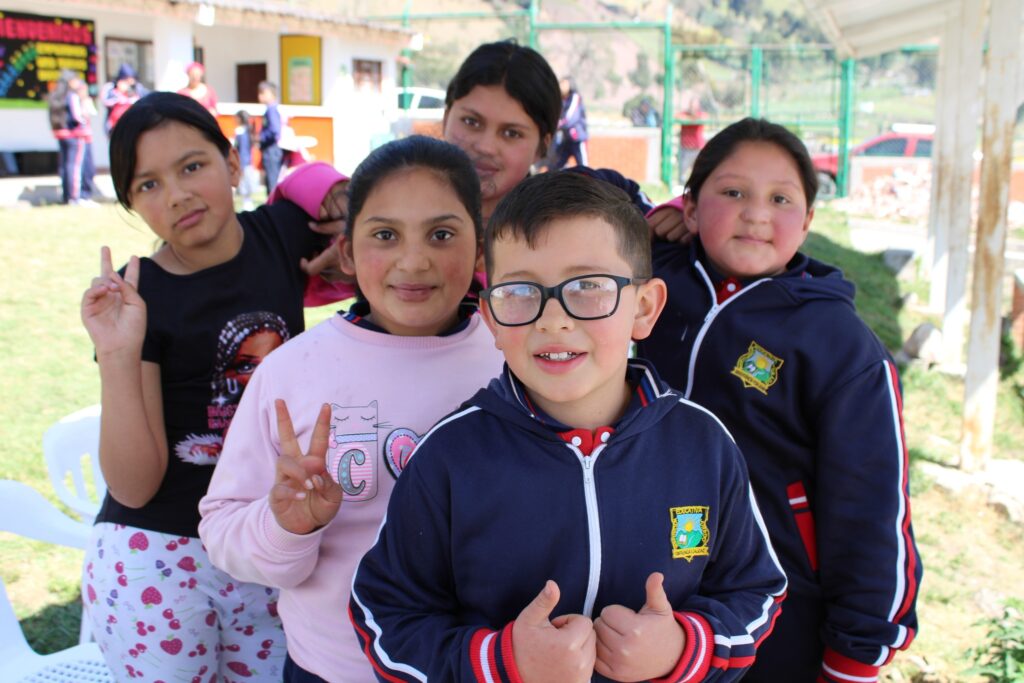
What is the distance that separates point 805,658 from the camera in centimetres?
198

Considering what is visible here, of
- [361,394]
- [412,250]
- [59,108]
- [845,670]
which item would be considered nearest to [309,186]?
[412,250]

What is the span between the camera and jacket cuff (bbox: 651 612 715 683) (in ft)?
4.66

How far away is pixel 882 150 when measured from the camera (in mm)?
19641

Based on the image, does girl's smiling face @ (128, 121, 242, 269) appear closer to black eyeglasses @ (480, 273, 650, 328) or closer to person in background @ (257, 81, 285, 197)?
black eyeglasses @ (480, 273, 650, 328)

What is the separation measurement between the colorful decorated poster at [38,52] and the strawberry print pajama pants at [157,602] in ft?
56.1

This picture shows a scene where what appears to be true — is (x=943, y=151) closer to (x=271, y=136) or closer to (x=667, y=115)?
(x=667, y=115)

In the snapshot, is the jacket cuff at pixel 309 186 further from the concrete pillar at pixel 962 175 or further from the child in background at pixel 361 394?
the concrete pillar at pixel 962 175

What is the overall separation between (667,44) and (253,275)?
16562mm

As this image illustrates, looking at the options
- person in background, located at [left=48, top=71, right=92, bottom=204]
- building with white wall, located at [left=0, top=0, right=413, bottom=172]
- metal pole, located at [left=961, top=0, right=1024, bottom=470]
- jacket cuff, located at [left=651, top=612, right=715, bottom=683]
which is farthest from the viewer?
building with white wall, located at [left=0, top=0, right=413, bottom=172]

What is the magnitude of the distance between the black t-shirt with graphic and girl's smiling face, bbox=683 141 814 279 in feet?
3.49

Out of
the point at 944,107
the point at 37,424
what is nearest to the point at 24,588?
the point at 37,424

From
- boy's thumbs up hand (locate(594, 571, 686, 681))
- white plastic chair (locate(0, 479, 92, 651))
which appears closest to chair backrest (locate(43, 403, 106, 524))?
white plastic chair (locate(0, 479, 92, 651))

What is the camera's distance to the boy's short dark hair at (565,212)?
1503 millimetres

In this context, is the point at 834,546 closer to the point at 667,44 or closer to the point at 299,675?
the point at 299,675
